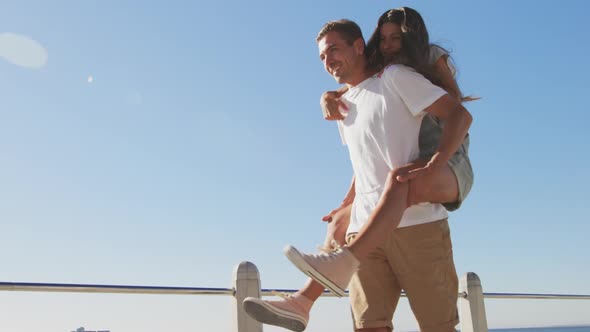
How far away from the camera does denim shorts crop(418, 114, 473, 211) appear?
7.29 feet

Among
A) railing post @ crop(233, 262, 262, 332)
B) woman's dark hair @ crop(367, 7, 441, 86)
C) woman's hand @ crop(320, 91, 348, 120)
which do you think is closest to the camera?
woman's dark hair @ crop(367, 7, 441, 86)

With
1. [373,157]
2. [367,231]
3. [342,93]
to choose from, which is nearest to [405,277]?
[367,231]

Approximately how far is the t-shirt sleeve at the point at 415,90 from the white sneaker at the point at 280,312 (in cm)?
83

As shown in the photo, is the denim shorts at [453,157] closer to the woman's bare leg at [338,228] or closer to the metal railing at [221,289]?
the woman's bare leg at [338,228]

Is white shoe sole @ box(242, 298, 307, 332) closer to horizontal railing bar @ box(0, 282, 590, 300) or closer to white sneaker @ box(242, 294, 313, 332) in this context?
white sneaker @ box(242, 294, 313, 332)

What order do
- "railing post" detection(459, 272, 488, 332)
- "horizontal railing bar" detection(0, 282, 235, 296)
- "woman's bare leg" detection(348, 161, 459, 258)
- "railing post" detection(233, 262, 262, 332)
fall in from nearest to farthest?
"woman's bare leg" detection(348, 161, 459, 258)
"horizontal railing bar" detection(0, 282, 235, 296)
"railing post" detection(233, 262, 262, 332)
"railing post" detection(459, 272, 488, 332)

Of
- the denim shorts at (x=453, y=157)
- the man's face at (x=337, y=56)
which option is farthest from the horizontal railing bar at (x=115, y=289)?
the man's face at (x=337, y=56)

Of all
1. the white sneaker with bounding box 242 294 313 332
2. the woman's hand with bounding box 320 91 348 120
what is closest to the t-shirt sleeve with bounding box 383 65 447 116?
the woman's hand with bounding box 320 91 348 120

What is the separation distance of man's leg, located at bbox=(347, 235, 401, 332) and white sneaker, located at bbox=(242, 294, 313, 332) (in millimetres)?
366

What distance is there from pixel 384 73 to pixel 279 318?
100 cm

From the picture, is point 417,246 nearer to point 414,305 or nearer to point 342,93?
point 414,305

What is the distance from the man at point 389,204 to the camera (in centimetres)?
208

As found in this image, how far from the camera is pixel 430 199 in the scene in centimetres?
216

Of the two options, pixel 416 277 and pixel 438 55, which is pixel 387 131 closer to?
pixel 438 55
